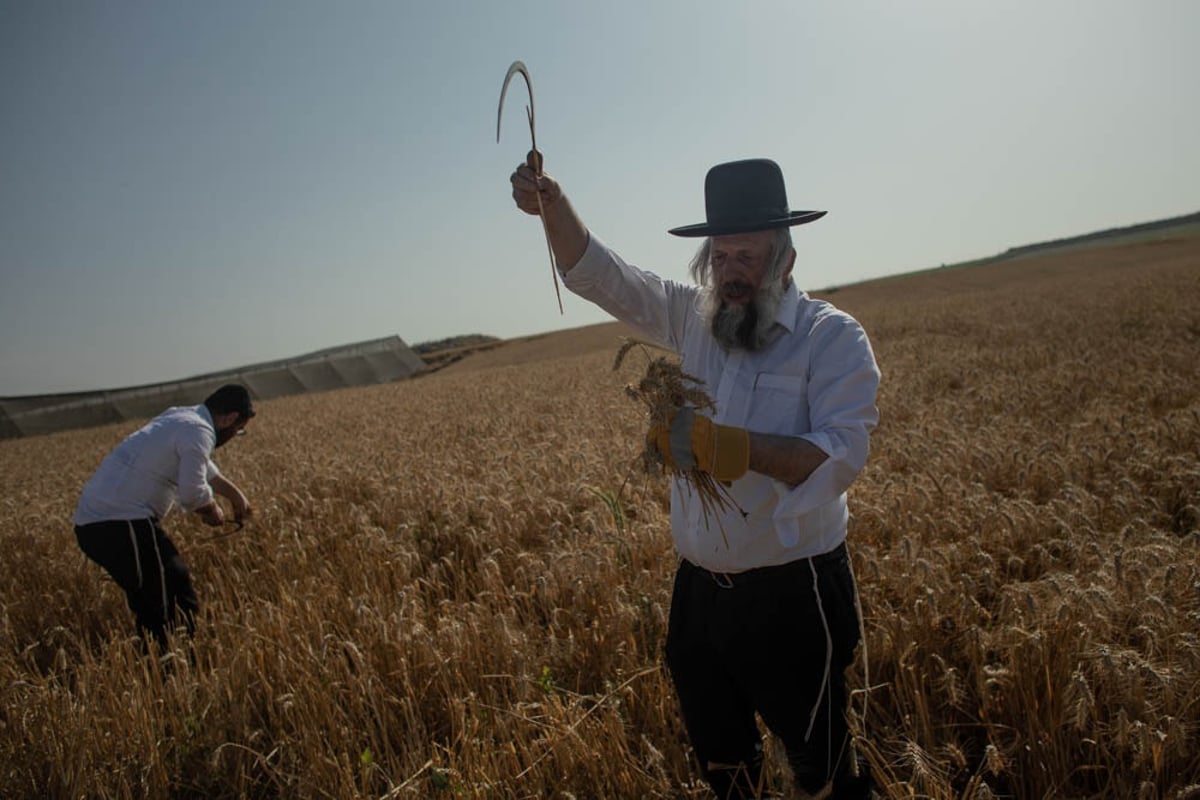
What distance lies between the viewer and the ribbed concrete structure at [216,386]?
34.4 metres

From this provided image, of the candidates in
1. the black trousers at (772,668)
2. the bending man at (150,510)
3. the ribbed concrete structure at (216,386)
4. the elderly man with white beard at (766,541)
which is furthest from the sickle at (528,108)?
the ribbed concrete structure at (216,386)

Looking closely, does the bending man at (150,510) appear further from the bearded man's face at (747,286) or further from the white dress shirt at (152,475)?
the bearded man's face at (747,286)

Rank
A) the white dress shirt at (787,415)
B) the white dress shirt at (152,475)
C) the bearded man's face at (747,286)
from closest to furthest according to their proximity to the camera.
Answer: the white dress shirt at (787,415), the bearded man's face at (747,286), the white dress shirt at (152,475)

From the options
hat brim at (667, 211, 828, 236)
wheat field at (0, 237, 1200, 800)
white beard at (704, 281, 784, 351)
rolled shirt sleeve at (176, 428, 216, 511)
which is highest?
hat brim at (667, 211, 828, 236)

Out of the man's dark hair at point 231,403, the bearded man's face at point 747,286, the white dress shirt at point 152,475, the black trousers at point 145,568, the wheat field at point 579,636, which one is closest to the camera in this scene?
the bearded man's face at point 747,286

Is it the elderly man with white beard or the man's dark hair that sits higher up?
the man's dark hair

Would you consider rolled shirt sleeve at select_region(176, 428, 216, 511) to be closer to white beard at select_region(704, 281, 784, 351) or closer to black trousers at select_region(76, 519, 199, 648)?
black trousers at select_region(76, 519, 199, 648)

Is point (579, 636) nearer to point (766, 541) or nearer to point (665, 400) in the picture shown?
point (766, 541)

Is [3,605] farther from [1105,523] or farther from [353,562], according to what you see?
[1105,523]

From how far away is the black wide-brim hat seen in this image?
212cm

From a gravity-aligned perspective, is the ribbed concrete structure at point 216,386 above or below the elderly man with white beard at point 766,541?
above

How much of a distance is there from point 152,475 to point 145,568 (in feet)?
1.96

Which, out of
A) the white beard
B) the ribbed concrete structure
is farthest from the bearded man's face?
the ribbed concrete structure

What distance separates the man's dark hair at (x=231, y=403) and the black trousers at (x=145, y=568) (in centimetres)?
84
